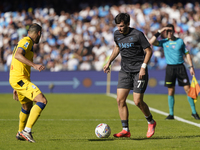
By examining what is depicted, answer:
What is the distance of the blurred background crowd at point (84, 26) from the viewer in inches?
830

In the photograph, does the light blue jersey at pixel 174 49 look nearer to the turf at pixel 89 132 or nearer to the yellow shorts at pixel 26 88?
the turf at pixel 89 132

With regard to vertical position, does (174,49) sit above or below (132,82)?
above

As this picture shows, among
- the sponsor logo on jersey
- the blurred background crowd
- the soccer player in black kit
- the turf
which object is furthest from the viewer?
the blurred background crowd

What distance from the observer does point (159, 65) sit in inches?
802

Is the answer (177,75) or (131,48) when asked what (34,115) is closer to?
(131,48)

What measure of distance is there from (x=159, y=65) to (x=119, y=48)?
13557mm

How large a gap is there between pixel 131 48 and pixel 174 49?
141 inches

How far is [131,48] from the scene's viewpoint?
6.89 metres

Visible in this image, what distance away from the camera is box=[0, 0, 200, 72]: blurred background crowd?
830 inches

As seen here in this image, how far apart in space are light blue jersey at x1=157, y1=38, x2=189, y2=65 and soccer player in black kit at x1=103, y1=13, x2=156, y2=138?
3399 millimetres

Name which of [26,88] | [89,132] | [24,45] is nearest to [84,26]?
[89,132]

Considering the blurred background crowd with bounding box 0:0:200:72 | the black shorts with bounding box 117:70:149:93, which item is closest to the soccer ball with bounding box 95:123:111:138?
the black shorts with bounding box 117:70:149:93

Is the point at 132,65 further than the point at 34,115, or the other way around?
the point at 132,65

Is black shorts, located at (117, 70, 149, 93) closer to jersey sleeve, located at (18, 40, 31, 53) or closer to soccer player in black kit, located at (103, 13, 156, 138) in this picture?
soccer player in black kit, located at (103, 13, 156, 138)
